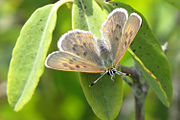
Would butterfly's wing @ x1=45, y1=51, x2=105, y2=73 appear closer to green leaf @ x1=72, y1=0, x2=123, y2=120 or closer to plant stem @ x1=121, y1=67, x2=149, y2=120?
green leaf @ x1=72, y1=0, x2=123, y2=120

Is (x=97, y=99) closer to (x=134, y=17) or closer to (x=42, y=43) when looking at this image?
(x=42, y=43)

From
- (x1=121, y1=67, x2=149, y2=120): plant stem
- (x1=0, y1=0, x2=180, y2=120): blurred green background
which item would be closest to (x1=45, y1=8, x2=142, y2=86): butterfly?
(x1=121, y1=67, x2=149, y2=120): plant stem

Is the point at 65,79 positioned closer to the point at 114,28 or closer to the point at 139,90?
the point at 139,90

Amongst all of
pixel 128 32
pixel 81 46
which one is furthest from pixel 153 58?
pixel 81 46

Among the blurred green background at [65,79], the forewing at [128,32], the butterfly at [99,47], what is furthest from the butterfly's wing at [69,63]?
the blurred green background at [65,79]

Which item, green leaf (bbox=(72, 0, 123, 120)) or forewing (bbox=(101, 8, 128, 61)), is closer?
green leaf (bbox=(72, 0, 123, 120))

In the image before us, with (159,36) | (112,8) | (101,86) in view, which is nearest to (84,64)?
(101,86)
